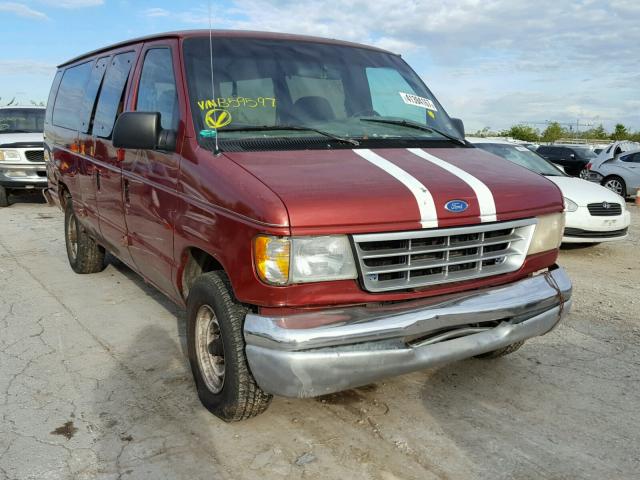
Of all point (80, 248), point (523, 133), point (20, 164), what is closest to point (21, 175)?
point (20, 164)

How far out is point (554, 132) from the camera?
63.5 m

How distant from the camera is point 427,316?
2828 millimetres

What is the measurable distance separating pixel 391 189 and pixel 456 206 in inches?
13.5

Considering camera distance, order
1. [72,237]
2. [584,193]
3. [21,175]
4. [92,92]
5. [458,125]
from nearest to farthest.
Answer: [458,125] → [92,92] → [72,237] → [584,193] → [21,175]

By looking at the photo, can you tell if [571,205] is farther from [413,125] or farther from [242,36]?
[242,36]

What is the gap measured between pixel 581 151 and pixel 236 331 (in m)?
21.6

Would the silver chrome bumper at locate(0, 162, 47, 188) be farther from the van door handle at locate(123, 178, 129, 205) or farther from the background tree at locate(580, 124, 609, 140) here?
the background tree at locate(580, 124, 609, 140)

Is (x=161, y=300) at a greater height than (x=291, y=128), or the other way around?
(x=291, y=128)

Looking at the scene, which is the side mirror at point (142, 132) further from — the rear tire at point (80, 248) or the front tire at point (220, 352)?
the rear tire at point (80, 248)

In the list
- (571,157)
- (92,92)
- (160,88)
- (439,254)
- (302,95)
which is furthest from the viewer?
(571,157)

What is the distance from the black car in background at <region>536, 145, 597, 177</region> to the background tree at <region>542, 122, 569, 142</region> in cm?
4221

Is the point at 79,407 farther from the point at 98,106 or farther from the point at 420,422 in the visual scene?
the point at 98,106

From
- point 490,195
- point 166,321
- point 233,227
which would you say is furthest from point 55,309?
point 490,195

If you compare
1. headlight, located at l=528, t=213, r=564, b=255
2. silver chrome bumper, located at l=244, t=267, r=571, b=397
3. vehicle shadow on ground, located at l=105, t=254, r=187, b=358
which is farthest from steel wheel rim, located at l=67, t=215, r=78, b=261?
headlight, located at l=528, t=213, r=564, b=255
